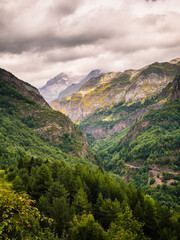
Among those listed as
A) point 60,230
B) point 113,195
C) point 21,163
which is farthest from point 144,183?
point 60,230

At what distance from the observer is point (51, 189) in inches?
2142

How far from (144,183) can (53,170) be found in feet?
462

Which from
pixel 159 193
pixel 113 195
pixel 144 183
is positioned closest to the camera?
pixel 113 195

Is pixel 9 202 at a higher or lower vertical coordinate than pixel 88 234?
higher

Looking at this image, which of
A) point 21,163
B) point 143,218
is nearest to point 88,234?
point 143,218

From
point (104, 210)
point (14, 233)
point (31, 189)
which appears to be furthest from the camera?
point (31, 189)

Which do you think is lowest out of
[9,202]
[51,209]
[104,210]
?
[104,210]

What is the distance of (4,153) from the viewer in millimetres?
128250

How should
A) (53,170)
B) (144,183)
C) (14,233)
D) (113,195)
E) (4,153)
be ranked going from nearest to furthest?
(14,233) → (113,195) → (53,170) → (4,153) → (144,183)

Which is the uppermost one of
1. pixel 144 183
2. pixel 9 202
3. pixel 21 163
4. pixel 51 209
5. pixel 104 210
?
pixel 9 202

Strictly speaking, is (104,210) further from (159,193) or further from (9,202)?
(159,193)

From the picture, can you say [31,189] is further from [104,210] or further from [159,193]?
[159,193]

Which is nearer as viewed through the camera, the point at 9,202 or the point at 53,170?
the point at 9,202

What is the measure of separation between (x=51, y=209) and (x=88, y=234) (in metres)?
15.8
